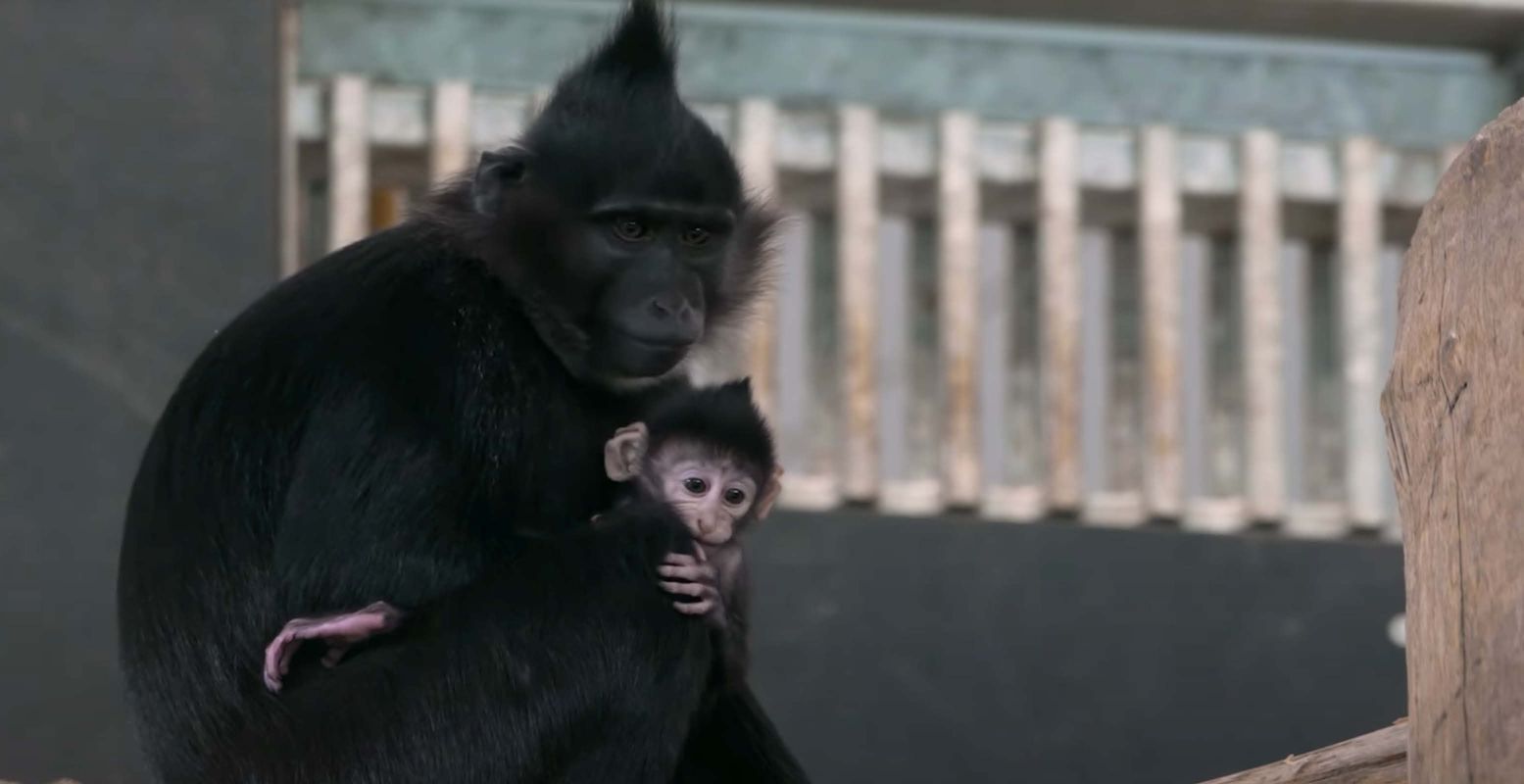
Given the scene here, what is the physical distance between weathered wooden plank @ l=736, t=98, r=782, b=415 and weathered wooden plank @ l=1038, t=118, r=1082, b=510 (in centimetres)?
92

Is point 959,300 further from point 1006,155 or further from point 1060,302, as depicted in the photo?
point 1006,155

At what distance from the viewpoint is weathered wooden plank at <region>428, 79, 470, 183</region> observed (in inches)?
311

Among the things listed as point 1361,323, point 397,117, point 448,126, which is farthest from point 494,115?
point 1361,323

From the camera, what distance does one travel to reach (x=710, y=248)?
4707mm

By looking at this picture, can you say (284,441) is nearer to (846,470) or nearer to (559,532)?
(559,532)

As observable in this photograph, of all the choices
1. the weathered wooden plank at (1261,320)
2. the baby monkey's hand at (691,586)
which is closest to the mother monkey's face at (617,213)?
the baby monkey's hand at (691,586)

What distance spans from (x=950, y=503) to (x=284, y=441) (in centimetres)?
419

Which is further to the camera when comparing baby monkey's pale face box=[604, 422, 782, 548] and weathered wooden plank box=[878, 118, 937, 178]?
weathered wooden plank box=[878, 118, 937, 178]

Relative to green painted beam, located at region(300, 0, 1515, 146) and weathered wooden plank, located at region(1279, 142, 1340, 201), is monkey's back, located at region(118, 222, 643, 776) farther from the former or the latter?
weathered wooden plank, located at region(1279, 142, 1340, 201)

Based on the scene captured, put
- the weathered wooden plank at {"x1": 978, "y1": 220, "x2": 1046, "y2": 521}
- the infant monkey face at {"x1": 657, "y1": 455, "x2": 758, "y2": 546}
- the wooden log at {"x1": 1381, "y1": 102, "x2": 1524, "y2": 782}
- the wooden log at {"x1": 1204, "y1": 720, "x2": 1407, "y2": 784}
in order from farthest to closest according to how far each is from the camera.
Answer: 1. the weathered wooden plank at {"x1": 978, "y1": 220, "x2": 1046, "y2": 521}
2. the infant monkey face at {"x1": 657, "y1": 455, "x2": 758, "y2": 546}
3. the wooden log at {"x1": 1204, "y1": 720, "x2": 1407, "y2": 784}
4. the wooden log at {"x1": 1381, "y1": 102, "x2": 1524, "y2": 782}

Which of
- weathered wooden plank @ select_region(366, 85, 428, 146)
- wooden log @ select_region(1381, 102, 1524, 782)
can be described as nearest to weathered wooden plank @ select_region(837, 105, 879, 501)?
weathered wooden plank @ select_region(366, 85, 428, 146)

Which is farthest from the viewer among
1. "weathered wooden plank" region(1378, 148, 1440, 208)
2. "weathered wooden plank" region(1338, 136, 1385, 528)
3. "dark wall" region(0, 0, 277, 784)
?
"weathered wooden plank" region(1378, 148, 1440, 208)

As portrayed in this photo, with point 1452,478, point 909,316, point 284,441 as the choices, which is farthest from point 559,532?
point 909,316

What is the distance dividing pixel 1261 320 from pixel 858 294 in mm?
1407
